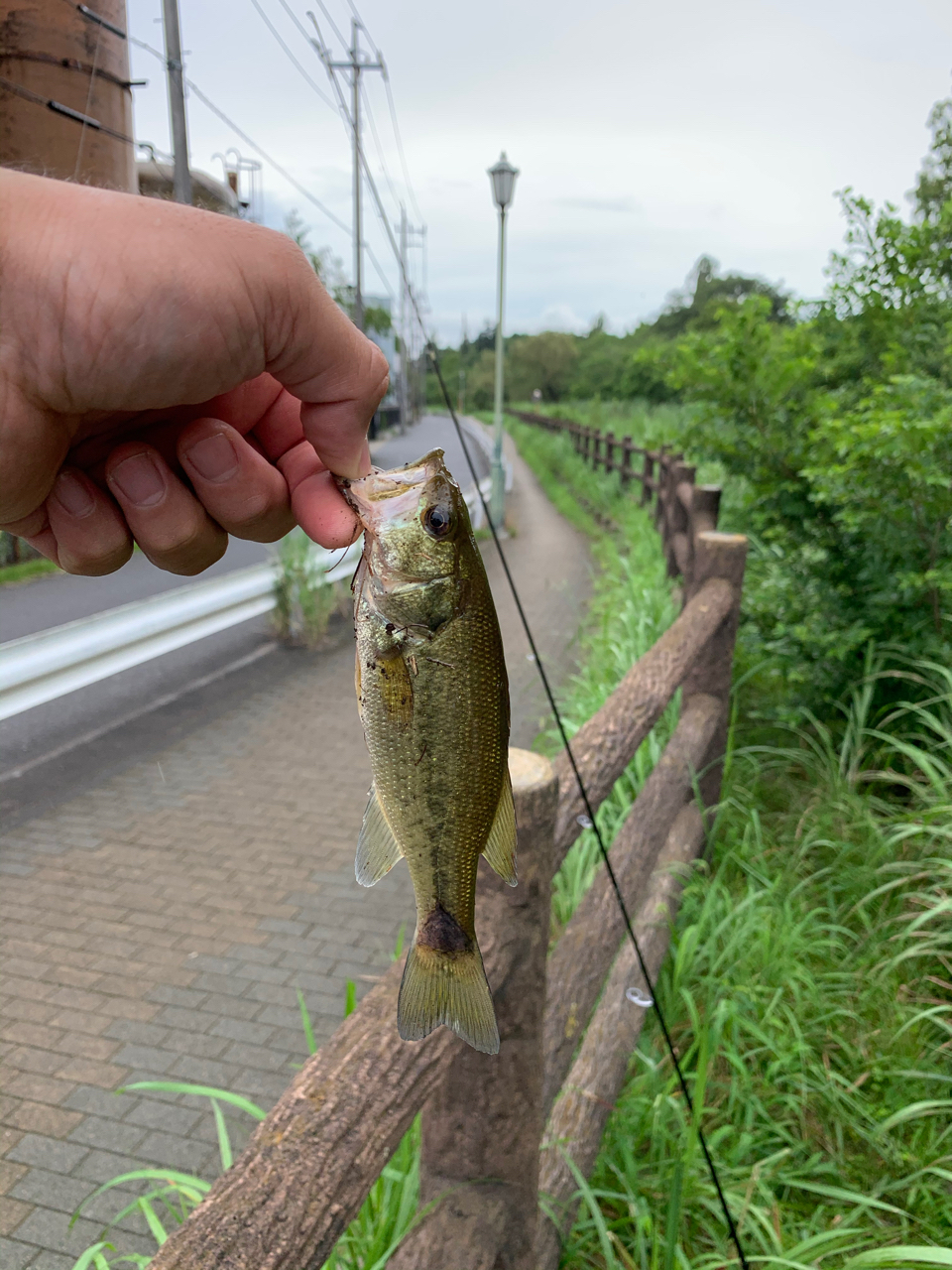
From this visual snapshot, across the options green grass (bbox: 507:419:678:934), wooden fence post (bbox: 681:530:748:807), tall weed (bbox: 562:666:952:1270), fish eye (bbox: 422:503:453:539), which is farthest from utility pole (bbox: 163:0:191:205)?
wooden fence post (bbox: 681:530:748:807)

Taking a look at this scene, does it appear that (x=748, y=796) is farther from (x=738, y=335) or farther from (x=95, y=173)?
(x=95, y=173)

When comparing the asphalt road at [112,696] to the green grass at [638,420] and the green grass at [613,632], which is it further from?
the green grass at [638,420]

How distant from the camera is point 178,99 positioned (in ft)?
5.31

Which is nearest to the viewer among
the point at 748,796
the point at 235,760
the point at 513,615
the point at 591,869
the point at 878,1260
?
the point at 878,1260

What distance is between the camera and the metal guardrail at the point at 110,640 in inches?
171

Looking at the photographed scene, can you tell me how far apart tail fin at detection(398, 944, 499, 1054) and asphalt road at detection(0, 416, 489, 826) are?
337 cm

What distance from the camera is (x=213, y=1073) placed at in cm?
316

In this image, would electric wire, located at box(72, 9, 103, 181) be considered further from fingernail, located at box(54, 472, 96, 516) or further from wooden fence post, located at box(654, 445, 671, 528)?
wooden fence post, located at box(654, 445, 671, 528)

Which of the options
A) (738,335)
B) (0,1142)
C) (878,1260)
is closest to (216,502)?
(878,1260)

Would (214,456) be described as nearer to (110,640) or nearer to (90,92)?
(90,92)

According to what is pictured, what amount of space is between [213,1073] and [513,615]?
20.7ft

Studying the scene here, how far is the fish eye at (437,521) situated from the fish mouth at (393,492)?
0.6 inches

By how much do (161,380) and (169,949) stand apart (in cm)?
347

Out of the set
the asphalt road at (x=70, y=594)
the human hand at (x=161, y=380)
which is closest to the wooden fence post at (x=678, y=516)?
the asphalt road at (x=70, y=594)
